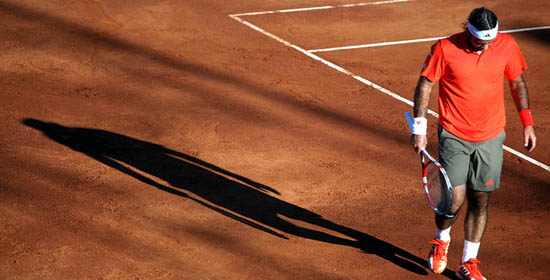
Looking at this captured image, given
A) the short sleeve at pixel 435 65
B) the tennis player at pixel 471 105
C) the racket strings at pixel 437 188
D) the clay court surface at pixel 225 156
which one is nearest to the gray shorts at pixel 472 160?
the tennis player at pixel 471 105

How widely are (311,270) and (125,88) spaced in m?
5.92

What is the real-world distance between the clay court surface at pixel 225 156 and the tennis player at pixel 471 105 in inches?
44.3

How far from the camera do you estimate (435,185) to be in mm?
6336

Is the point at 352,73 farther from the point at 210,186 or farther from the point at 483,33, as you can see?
the point at 483,33

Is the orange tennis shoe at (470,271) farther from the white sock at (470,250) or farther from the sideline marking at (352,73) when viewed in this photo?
the sideline marking at (352,73)

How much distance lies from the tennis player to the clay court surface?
1.13m

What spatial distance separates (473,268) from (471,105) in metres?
1.60

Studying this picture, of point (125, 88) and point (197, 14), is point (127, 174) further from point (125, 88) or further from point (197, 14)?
point (197, 14)

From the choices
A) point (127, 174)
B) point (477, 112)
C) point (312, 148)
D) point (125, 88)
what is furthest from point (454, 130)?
point (125, 88)

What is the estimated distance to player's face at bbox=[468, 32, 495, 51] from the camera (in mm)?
→ 5914

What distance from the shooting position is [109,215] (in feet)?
25.2

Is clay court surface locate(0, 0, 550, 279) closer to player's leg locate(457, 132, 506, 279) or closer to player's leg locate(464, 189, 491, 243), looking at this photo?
player's leg locate(457, 132, 506, 279)

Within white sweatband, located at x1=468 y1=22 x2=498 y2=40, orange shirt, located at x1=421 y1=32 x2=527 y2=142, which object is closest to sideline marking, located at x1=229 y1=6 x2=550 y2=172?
orange shirt, located at x1=421 y1=32 x2=527 y2=142

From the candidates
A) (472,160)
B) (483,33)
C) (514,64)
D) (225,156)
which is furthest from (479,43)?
(225,156)
